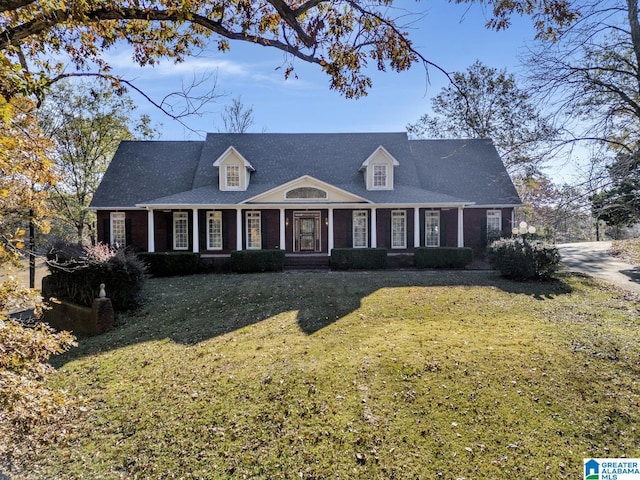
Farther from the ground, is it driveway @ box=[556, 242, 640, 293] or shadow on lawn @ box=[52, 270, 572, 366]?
driveway @ box=[556, 242, 640, 293]

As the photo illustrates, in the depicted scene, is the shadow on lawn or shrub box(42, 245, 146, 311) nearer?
the shadow on lawn

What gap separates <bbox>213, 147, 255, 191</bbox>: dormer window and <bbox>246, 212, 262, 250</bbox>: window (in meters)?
1.93

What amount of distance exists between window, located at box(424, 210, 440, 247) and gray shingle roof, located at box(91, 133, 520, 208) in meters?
1.04

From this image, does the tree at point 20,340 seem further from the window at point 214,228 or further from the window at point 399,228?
the window at point 399,228

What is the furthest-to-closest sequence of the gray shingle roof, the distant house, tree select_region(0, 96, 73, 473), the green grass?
the gray shingle roof
the distant house
the green grass
tree select_region(0, 96, 73, 473)

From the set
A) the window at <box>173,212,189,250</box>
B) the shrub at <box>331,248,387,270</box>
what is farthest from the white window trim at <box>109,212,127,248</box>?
the shrub at <box>331,248,387,270</box>

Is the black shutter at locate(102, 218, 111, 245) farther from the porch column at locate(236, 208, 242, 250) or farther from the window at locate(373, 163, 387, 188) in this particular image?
the window at locate(373, 163, 387, 188)

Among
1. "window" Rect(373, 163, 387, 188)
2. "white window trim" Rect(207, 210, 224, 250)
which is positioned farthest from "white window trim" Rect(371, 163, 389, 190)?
"white window trim" Rect(207, 210, 224, 250)

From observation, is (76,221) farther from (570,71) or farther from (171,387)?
(570,71)

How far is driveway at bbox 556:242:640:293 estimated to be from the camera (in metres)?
12.2

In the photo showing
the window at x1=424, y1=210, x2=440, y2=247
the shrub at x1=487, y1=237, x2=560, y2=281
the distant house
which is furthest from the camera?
the window at x1=424, y1=210, x2=440, y2=247

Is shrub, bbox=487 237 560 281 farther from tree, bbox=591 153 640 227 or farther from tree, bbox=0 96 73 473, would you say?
tree, bbox=0 96 73 473

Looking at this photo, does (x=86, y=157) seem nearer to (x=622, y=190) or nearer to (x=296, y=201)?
(x=296, y=201)

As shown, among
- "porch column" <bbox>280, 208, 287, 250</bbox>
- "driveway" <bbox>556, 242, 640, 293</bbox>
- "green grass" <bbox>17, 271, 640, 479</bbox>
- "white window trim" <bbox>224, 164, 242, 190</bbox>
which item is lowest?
"green grass" <bbox>17, 271, 640, 479</bbox>
